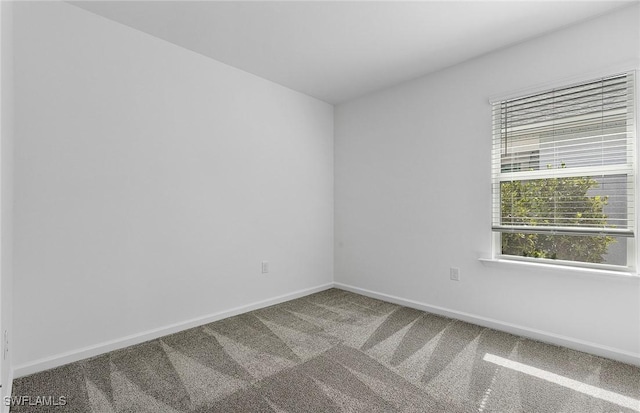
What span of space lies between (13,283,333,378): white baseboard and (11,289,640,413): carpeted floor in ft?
0.19

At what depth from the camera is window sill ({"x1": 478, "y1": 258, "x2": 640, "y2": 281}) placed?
2.14 m

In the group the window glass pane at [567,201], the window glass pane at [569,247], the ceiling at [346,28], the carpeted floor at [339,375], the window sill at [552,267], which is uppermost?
the ceiling at [346,28]

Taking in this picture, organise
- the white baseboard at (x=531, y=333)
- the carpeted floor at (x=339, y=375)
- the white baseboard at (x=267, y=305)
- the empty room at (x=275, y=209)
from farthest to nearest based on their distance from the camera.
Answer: the white baseboard at (x=531, y=333)
the white baseboard at (x=267, y=305)
the empty room at (x=275, y=209)
the carpeted floor at (x=339, y=375)

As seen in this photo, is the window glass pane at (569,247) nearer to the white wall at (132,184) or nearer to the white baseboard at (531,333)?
the white baseboard at (531,333)

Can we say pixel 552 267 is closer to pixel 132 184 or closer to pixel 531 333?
pixel 531 333

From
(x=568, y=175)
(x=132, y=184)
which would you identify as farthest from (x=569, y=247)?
(x=132, y=184)

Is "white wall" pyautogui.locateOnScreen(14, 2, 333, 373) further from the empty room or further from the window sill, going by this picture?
the window sill

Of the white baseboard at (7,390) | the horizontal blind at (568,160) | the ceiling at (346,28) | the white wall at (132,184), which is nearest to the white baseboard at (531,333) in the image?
the horizontal blind at (568,160)

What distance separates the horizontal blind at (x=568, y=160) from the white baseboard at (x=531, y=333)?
817mm

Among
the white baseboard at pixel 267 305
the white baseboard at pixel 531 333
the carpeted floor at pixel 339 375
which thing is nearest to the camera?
the carpeted floor at pixel 339 375

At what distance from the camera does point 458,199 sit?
2996mm

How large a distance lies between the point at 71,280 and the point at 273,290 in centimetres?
184

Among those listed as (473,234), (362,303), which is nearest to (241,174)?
(362,303)

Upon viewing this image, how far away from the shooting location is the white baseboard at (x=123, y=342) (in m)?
2.00
